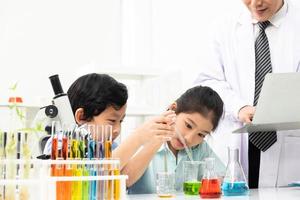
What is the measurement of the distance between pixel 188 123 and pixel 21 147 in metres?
0.98

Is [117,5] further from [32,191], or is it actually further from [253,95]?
[32,191]

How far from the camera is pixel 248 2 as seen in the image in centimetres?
188

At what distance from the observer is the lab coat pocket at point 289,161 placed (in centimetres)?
180

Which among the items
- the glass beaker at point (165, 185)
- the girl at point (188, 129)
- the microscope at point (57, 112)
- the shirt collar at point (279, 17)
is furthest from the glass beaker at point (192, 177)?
the shirt collar at point (279, 17)

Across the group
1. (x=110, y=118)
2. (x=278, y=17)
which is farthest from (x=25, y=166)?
(x=278, y=17)

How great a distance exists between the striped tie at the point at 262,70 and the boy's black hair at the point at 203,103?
0.15 m

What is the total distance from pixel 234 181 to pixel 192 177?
5.2 inches

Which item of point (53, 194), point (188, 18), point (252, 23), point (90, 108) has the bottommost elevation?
point (53, 194)

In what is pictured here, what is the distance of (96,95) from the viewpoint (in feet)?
5.04

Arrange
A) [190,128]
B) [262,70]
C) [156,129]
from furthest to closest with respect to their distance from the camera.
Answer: [262,70] < [190,128] < [156,129]

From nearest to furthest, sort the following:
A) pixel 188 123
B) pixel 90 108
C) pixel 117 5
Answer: pixel 90 108
pixel 188 123
pixel 117 5

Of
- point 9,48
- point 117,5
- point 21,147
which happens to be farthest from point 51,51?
point 21,147

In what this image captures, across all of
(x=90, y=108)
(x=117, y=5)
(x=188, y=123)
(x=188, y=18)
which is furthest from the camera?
(x=117, y=5)

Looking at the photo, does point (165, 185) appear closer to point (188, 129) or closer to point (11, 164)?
point (188, 129)
